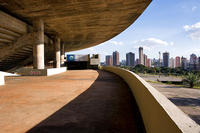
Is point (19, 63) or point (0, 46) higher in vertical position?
point (0, 46)

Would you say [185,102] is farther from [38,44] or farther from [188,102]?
[38,44]

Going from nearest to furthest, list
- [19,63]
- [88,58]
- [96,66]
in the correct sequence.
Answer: [19,63]
[96,66]
[88,58]

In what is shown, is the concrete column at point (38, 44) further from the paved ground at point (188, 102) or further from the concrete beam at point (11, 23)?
the paved ground at point (188, 102)

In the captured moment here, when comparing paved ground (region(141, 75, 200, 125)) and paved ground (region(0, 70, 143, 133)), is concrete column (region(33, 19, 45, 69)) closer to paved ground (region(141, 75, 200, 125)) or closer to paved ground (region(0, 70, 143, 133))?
paved ground (region(0, 70, 143, 133))

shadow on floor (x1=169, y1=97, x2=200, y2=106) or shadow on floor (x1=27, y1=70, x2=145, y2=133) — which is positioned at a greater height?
shadow on floor (x1=27, y1=70, x2=145, y2=133)

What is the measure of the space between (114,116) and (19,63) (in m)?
34.7

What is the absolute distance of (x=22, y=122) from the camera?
4.41m

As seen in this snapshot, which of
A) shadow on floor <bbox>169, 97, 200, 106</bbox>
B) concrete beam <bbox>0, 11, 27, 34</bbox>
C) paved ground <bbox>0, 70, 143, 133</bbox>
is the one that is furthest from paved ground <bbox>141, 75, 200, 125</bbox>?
concrete beam <bbox>0, 11, 27, 34</bbox>

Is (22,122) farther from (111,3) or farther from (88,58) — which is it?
(88,58)

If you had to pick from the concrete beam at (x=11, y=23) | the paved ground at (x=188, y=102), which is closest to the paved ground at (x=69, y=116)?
the paved ground at (x=188, y=102)

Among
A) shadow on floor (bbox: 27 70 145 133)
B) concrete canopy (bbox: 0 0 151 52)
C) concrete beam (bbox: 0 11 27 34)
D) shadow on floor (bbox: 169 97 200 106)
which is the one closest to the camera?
shadow on floor (bbox: 27 70 145 133)

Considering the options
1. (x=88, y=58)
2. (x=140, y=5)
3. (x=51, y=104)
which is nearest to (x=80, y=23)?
(x=140, y=5)

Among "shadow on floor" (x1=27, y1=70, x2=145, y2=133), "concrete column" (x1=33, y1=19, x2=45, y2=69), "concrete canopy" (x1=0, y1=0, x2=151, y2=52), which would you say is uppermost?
"concrete canopy" (x1=0, y1=0, x2=151, y2=52)

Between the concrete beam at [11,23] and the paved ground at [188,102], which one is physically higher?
the concrete beam at [11,23]
